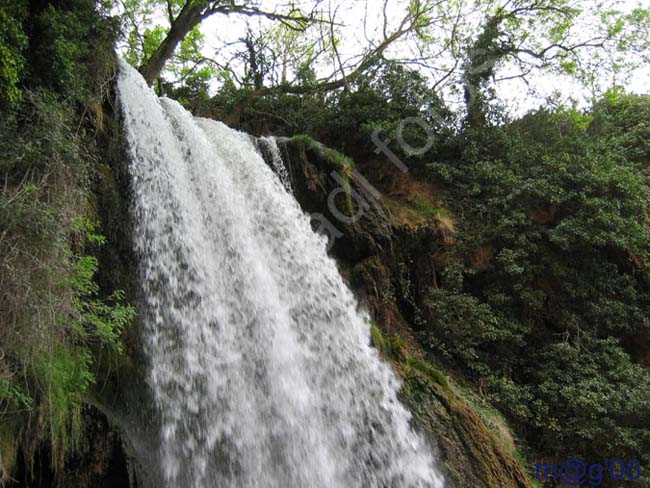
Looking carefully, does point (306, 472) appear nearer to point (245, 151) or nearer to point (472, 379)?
point (472, 379)

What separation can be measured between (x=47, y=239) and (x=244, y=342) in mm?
2411

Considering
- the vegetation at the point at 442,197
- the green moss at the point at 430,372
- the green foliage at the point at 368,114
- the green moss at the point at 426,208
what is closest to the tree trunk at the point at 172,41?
the vegetation at the point at 442,197

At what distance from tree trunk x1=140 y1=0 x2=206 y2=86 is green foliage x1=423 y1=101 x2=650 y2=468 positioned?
6384 mm

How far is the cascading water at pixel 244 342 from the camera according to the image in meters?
4.29

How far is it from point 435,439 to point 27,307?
14.2 ft

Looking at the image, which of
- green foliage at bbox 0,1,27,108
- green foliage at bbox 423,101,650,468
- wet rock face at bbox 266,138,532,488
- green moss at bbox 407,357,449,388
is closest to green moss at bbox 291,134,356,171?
wet rock face at bbox 266,138,532,488

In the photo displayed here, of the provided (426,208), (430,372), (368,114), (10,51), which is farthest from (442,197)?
(10,51)

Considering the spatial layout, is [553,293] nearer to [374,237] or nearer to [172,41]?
[374,237]

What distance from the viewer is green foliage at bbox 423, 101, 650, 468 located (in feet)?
21.9

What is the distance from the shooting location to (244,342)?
5.14m

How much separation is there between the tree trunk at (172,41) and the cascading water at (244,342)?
2516 millimetres

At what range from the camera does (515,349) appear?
7.93 m

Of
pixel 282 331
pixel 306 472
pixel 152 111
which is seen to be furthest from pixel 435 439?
pixel 152 111

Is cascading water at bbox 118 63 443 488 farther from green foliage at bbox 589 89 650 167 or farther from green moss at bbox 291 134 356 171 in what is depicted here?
green foliage at bbox 589 89 650 167
